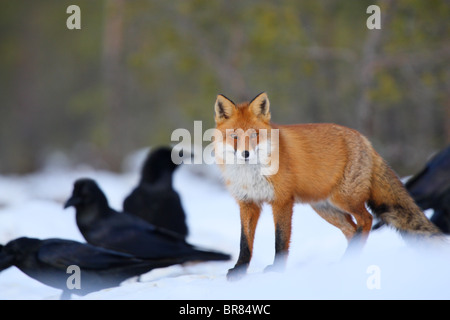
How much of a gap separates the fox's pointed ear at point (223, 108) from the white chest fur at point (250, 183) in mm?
385

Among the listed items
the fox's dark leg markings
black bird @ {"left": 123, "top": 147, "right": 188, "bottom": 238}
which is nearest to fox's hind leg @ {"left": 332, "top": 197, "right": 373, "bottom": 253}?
the fox's dark leg markings

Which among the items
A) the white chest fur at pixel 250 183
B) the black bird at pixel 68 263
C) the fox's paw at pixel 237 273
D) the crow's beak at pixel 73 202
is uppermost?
the white chest fur at pixel 250 183

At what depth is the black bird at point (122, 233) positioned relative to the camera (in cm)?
536

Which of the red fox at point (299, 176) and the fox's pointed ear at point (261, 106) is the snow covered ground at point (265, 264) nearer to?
the red fox at point (299, 176)

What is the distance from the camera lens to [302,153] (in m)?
4.12

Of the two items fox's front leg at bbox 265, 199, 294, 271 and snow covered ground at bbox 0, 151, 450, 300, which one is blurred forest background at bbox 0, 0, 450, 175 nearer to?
snow covered ground at bbox 0, 151, 450, 300

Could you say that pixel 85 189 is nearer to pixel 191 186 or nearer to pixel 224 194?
pixel 224 194

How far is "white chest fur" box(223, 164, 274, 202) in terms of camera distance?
3857mm

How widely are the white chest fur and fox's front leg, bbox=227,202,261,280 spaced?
121 millimetres

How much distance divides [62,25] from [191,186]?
1398 centimetres

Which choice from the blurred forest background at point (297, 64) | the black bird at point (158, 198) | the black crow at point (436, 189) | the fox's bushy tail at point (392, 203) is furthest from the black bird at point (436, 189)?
the blurred forest background at point (297, 64)

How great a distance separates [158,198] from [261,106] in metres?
3.64

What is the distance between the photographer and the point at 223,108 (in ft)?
12.9

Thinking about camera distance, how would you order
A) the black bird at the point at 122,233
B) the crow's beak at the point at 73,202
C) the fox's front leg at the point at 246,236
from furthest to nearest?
the crow's beak at the point at 73,202
the black bird at the point at 122,233
the fox's front leg at the point at 246,236
